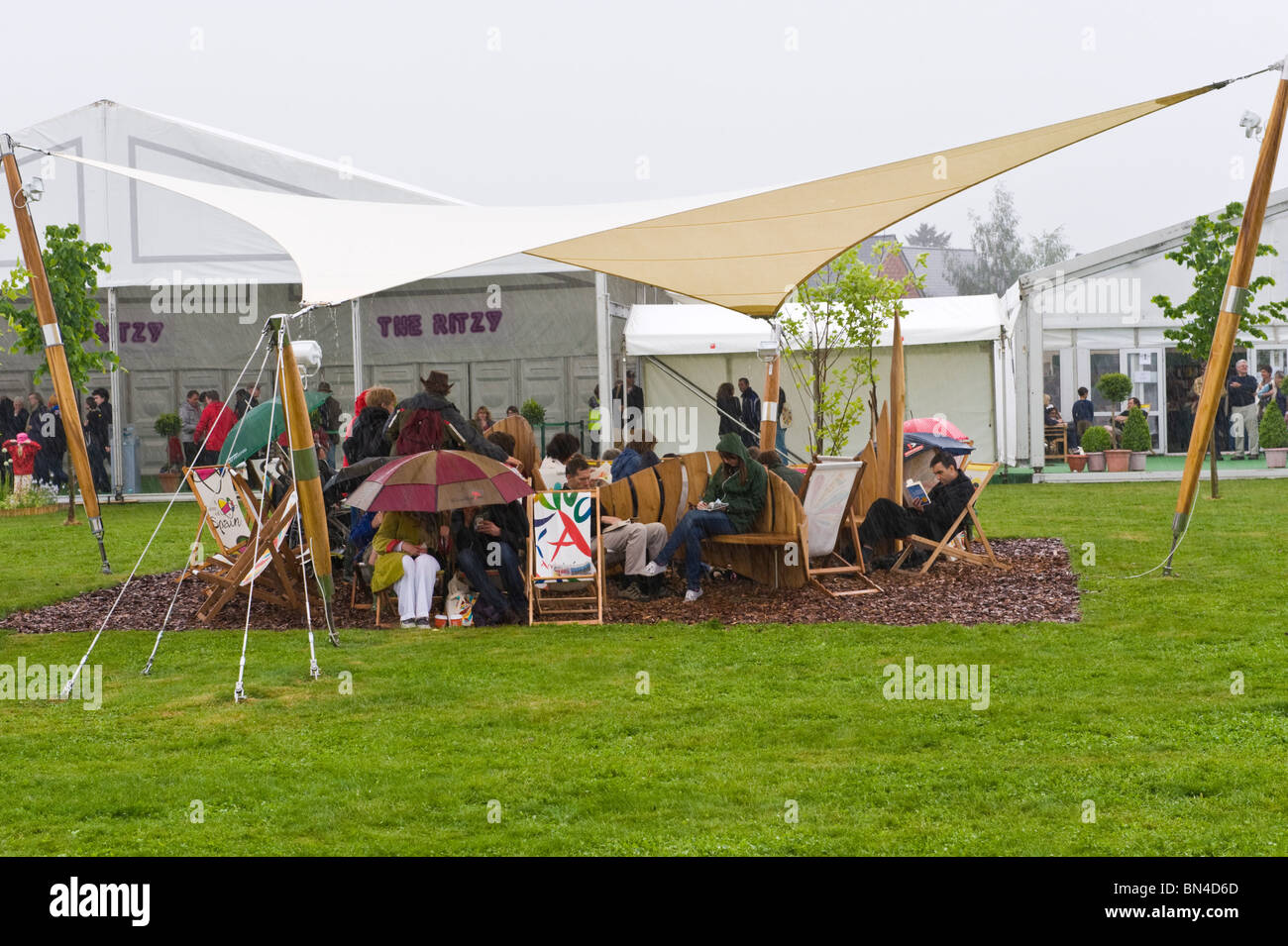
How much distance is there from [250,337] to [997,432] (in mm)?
11590

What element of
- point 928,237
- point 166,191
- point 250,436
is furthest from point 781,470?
point 928,237

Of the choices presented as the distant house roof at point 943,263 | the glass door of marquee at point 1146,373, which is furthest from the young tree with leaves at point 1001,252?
the glass door of marquee at point 1146,373

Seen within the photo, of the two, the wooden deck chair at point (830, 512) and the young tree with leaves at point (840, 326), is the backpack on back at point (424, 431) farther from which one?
the young tree with leaves at point (840, 326)

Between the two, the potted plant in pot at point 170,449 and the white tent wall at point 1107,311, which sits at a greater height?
the white tent wall at point 1107,311

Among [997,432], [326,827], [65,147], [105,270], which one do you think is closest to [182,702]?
[326,827]

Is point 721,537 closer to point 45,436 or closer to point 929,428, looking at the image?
point 929,428

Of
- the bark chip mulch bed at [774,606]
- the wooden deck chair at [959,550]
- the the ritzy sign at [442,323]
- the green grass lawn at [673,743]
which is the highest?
the the ritzy sign at [442,323]

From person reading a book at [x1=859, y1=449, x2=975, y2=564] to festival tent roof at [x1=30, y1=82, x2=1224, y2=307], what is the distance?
1.68 metres

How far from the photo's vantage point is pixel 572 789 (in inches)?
175

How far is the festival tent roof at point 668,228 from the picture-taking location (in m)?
7.00

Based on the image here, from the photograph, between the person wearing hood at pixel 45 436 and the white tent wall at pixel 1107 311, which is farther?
the person wearing hood at pixel 45 436

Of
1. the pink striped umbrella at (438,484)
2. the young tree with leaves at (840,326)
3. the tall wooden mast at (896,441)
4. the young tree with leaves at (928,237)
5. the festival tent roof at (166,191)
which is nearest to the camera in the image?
the pink striped umbrella at (438,484)

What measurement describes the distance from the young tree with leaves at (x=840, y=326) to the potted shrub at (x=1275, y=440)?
561 cm

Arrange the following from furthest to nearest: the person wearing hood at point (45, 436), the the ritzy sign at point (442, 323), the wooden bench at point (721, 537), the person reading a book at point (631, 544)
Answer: the the ritzy sign at point (442, 323), the person wearing hood at point (45, 436), the person reading a book at point (631, 544), the wooden bench at point (721, 537)
